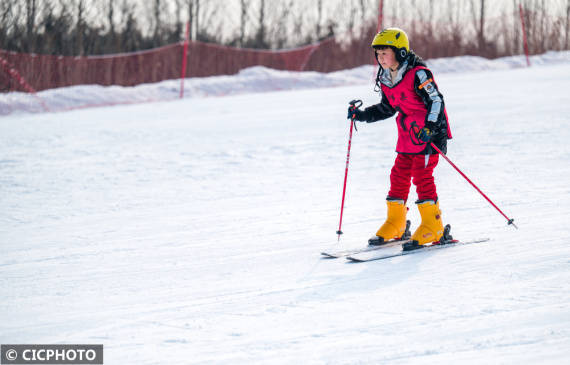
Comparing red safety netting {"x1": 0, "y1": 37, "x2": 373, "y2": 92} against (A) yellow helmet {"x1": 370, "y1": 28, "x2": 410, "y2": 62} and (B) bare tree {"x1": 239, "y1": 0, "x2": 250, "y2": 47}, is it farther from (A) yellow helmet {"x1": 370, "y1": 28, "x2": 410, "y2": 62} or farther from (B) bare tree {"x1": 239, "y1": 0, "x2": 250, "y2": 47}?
(A) yellow helmet {"x1": 370, "y1": 28, "x2": 410, "y2": 62}

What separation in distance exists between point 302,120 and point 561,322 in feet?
28.4

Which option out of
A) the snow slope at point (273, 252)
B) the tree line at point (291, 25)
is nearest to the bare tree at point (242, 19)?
the tree line at point (291, 25)

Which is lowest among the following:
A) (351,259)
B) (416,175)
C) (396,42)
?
(351,259)

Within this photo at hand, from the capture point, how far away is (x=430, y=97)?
438 centimetres

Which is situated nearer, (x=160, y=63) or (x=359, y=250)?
(x=359, y=250)

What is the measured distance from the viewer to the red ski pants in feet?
14.9

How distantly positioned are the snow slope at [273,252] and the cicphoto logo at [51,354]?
0.24 ft

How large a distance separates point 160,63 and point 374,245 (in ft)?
47.9

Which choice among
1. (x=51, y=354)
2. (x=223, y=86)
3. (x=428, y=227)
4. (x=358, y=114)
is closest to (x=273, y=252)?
(x=428, y=227)

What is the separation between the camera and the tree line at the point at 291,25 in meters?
20.2

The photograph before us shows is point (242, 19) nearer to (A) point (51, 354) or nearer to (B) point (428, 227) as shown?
(B) point (428, 227)

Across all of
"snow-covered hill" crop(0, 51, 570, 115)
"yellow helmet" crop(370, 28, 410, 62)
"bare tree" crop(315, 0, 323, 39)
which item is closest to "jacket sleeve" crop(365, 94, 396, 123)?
"yellow helmet" crop(370, 28, 410, 62)

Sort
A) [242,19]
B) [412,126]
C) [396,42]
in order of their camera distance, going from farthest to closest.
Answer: [242,19], [412,126], [396,42]

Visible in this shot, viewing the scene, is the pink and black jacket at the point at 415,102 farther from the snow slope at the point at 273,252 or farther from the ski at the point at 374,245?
the snow slope at the point at 273,252
